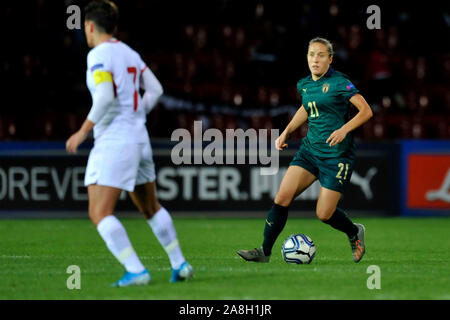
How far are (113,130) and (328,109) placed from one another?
2.32 meters

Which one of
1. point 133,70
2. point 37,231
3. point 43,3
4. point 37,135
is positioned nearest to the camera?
point 133,70

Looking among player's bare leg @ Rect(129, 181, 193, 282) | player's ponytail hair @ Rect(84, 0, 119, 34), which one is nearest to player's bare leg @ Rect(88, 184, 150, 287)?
player's bare leg @ Rect(129, 181, 193, 282)

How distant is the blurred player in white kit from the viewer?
5.89 m

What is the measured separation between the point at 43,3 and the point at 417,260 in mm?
10461

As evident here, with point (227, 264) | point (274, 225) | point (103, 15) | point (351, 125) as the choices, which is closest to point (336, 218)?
point (274, 225)

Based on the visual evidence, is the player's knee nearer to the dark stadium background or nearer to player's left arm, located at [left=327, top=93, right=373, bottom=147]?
player's left arm, located at [left=327, top=93, right=373, bottom=147]

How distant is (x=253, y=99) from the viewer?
15.5m

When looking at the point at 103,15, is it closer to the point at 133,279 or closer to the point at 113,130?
the point at 113,130

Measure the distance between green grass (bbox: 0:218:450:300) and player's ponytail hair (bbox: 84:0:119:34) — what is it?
176 centimetres

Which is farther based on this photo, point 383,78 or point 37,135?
point 383,78

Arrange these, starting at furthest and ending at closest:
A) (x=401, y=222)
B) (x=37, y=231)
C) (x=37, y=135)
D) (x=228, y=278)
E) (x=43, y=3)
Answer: (x=43, y=3)
(x=37, y=135)
(x=401, y=222)
(x=37, y=231)
(x=228, y=278)

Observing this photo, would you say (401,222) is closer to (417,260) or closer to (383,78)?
(383,78)

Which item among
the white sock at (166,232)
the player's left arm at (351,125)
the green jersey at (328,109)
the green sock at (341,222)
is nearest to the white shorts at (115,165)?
the white sock at (166,232)

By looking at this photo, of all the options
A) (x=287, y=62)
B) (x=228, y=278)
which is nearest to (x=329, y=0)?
(x=287, y=62)
